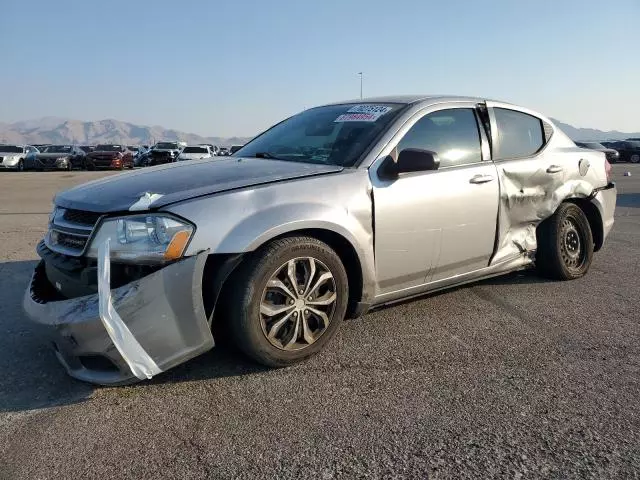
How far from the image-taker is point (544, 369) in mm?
3178

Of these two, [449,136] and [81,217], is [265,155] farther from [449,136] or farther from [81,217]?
[81,217]

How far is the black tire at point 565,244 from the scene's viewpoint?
15.6ft

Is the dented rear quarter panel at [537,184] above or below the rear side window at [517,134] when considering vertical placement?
below

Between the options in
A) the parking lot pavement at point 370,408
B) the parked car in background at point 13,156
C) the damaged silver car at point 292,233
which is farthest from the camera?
the parked car in background at point 13,156

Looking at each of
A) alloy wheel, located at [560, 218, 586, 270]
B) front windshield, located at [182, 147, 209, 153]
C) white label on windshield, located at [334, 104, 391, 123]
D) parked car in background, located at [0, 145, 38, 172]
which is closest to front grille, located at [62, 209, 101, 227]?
white label on windshield, located at [334, 104, 391, 123]

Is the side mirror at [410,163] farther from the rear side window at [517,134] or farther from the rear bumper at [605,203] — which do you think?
the rear bumper at [605,203]

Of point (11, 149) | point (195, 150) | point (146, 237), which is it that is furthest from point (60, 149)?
point (146, 237)

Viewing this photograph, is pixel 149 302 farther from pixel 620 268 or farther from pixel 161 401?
pixel 620 268

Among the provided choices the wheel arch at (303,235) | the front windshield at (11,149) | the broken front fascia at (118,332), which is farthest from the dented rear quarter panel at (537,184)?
the front windshield at (11,149)

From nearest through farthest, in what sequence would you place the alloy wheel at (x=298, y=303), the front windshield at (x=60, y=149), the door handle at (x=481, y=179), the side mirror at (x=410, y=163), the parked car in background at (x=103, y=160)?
the alloy wheel at (x=298, y=303), the side mirror at (x=410, y=163), the door handle at (x=481, y=179), the parked car in background at (x=103, y=160), the front windshield at (x=60, y=149)

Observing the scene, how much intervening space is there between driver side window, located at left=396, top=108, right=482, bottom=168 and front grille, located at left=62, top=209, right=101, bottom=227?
1.97 metres

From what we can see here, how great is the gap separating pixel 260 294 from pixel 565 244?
3.28m

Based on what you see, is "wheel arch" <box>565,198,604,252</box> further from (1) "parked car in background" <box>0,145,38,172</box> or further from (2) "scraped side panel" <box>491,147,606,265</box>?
(1) "parked car in background" <box>0,145,38,172</box>

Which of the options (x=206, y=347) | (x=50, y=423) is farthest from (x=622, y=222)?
(x=50, y=423)
